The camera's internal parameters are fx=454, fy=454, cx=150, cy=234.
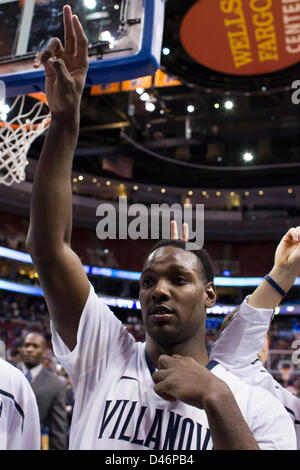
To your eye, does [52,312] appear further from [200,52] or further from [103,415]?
[200,52]

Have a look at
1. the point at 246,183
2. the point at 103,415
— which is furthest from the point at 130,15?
the point at 246,183

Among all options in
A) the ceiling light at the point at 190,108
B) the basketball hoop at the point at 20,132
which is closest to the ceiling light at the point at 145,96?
the ceiling light at the point at 190,108

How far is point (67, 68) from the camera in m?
1.37

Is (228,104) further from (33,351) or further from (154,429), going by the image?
(154,429)

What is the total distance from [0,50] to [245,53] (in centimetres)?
427

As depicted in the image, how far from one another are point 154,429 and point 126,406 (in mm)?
105

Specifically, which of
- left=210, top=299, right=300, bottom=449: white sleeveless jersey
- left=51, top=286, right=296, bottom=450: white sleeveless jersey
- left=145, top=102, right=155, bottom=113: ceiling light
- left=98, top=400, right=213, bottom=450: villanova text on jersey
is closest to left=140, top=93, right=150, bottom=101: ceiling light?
left=145, top=102, right=155, bottom=113: ceiling light

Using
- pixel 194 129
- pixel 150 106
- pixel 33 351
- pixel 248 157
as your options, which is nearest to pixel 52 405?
pixel 33 351

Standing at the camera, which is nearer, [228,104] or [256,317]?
[256,317]

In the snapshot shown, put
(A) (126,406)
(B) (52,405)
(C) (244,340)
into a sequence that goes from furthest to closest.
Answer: (B) (52,405), (C) (244,340), (A) (126,406)

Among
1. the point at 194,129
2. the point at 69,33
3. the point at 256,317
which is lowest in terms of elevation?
the point at 256,317

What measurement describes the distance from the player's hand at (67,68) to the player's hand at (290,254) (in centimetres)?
115

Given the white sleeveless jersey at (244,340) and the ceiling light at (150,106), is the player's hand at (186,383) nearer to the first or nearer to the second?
the white sleeveless jersey at (244,340)

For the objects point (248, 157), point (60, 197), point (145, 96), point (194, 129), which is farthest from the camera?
point (248, 157)
